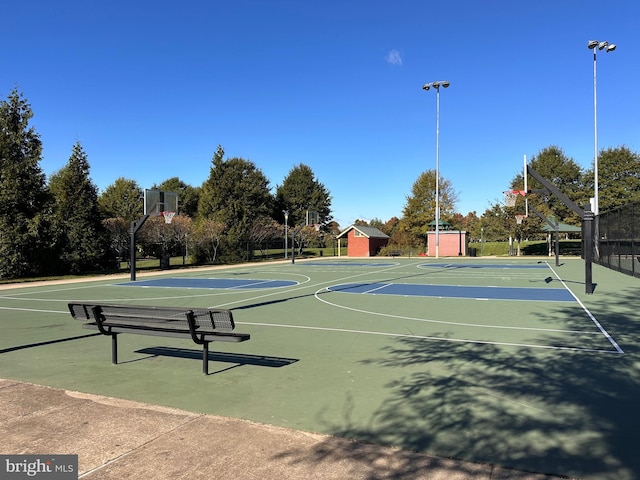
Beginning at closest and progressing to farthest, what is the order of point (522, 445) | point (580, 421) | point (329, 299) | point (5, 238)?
1. point (522, 445)
2. point (580, 421)
3. point (329, 299)
4. point (5, 238)

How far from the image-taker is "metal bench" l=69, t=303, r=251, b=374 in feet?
19.8

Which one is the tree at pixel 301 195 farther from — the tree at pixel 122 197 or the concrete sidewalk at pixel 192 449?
the concrete sidewalk at pixel 192 449

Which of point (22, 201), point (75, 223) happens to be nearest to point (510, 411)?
point (22, 201)

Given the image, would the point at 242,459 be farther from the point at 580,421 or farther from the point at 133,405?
the point at 580,421

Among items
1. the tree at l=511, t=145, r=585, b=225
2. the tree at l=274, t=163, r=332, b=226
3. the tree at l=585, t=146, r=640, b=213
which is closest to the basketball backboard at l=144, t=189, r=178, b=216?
the tree at l=274, t=163, r=332, b=226

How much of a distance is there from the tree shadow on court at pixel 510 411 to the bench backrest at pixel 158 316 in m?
2.23

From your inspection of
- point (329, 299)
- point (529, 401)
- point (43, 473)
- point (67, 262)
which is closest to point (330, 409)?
point (529, 401)

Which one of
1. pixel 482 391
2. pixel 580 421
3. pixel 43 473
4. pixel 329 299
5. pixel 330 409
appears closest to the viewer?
pixel 43 473

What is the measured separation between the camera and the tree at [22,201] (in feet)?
85.4

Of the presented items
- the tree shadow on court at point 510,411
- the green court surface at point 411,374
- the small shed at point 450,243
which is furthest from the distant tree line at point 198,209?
the tree shadow on court at point 510,411

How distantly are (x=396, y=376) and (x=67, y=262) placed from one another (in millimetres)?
29346

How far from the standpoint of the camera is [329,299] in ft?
48.4

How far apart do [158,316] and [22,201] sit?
2623cm

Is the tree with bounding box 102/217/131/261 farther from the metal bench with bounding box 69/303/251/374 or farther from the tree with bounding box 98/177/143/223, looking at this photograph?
the metal bench with bounding box 69/303/251/374
